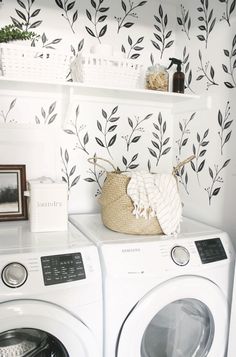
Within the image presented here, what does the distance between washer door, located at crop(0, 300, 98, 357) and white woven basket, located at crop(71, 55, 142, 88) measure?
3.32 feet

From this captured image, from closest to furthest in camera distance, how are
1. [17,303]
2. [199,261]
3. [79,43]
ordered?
[17,303], [199,261], [79,43]

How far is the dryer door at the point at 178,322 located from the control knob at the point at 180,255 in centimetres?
6

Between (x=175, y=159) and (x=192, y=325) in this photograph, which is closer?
(x=192, y=325)

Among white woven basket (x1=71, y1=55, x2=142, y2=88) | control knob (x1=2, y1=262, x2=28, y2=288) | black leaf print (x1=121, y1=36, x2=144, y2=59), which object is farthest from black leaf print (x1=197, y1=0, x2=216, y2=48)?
control knob (x1=2, y1=262, x2=28, y2=288)

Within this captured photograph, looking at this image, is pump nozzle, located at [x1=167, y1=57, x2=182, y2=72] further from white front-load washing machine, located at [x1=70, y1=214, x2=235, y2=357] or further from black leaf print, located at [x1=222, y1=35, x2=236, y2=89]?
white front-load washing machine, located at [x1=70, y1=214, x2=235, y2=357]

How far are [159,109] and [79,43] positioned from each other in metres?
0.62

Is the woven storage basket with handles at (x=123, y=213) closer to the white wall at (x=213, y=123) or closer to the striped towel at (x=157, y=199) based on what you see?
the striped towel at (x=157, y=199)

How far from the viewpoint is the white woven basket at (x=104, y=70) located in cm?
145

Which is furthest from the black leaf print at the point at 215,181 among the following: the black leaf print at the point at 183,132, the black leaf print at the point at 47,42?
the black leaf print at the point at 47,42

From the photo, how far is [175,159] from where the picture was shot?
2.01m

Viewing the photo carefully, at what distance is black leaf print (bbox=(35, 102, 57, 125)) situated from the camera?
1715mm

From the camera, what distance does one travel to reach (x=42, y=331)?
106 cm

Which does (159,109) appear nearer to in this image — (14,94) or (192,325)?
(14,94)

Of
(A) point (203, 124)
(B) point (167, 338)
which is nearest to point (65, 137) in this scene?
(A) point (203, 124)
